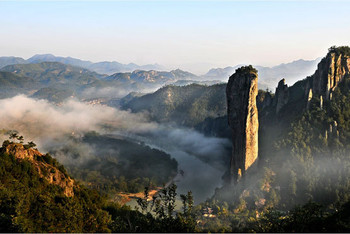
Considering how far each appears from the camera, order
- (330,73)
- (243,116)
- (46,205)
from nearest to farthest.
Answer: (46,205) < (243,116) < (330,73)

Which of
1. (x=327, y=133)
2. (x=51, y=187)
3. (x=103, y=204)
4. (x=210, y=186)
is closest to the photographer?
(x=51, y=187)

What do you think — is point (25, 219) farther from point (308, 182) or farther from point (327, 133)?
point (327, 133)

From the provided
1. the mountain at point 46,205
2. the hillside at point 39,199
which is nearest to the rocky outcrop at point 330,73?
the mountain at point 46,205

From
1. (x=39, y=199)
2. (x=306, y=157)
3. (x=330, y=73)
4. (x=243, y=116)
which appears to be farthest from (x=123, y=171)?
(x=39, y=199)

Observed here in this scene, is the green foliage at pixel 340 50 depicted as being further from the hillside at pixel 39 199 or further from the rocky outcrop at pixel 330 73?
the hillside at pixel 39 199

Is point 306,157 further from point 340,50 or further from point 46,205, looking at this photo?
point 46,205

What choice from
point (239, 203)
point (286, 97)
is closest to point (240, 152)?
point (239, 203)
